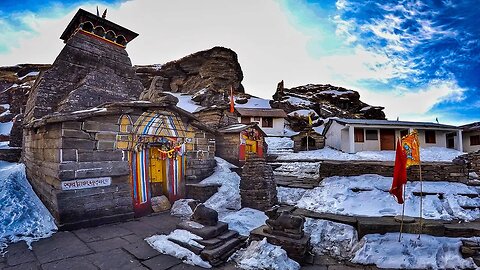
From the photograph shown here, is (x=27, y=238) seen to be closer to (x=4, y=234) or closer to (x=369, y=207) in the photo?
(x=4, y=234)

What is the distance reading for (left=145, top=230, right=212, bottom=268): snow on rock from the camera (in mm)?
5243

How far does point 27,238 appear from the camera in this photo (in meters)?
6.13

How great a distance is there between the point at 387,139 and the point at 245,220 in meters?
21.3

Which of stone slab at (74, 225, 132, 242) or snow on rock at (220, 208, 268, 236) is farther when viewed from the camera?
snow on rock at (220, 208, 268, 236)

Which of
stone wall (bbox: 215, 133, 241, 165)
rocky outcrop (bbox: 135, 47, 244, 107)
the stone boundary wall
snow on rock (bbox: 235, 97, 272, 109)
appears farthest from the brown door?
rocky outcrop (bbox: 135, 47, 244, 107)

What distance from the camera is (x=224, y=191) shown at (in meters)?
10.4

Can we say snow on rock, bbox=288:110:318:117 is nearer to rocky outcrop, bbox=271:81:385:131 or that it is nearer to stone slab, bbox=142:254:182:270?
rocky outcrop, bbox=271:81:385:131

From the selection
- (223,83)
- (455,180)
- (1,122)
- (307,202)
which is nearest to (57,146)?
(307,202)

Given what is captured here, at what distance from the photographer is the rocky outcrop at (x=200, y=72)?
1956 inches

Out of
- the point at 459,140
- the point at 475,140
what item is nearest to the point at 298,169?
the point at 459,140

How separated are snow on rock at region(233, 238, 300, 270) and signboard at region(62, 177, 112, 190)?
16.2 feet

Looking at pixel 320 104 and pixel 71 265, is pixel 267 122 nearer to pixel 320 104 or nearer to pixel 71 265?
pixel 320 104

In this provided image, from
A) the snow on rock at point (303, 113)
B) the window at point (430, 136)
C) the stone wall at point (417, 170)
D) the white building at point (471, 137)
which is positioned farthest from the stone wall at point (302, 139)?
the snow on rock at point (303, 113)

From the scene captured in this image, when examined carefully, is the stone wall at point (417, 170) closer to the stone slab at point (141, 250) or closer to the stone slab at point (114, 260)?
the stone slab at point (141, 250)
